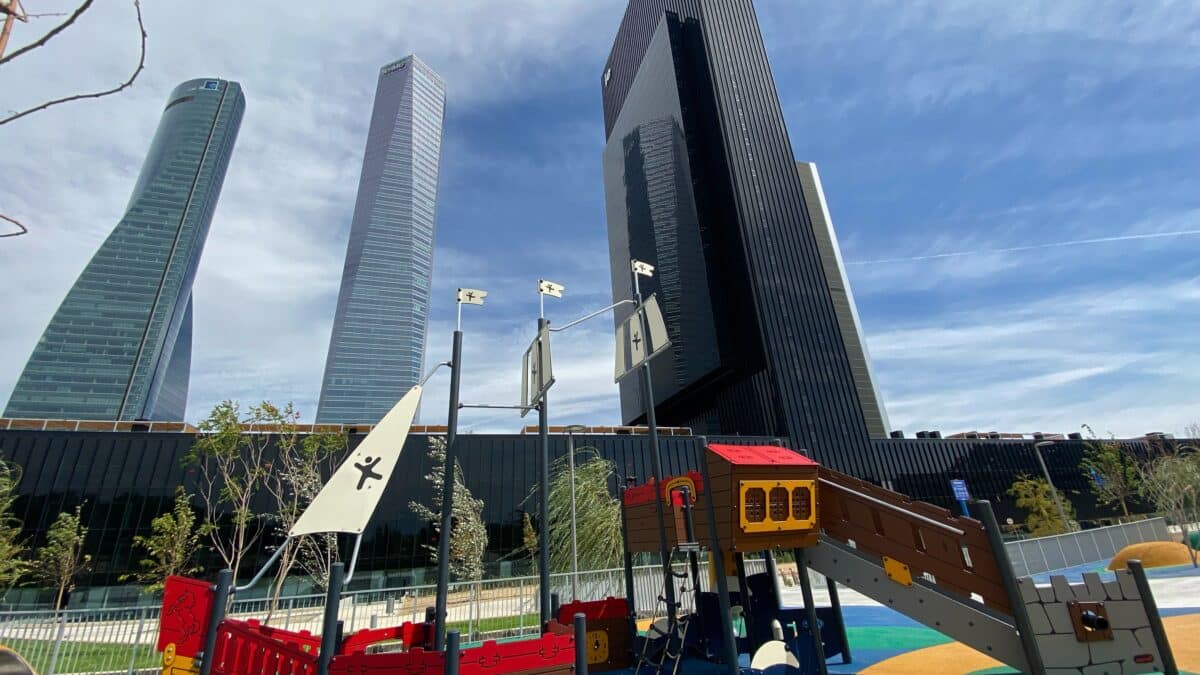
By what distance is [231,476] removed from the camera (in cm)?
3253

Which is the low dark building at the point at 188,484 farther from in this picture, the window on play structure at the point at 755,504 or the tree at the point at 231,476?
the window on play structure at the point at 755,504

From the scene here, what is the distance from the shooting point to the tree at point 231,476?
85.9 feet

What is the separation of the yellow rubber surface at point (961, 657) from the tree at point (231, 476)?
25.0 m

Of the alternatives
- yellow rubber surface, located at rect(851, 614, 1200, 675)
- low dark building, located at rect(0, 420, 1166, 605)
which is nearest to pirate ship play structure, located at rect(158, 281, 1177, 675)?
yellow rubber surface, located at rect(851, 614, 1200, 675)

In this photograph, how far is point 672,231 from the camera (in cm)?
6894

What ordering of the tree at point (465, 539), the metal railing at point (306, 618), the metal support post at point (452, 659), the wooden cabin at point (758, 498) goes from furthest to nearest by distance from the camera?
1. the tree at point (465, 539)
2. the metal railing at point (306, 618)
3. the wooden cabin at point (758, 498)
4. the metal support post at point (452, 659)

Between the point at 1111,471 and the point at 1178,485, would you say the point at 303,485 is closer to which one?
the point at 1178,485

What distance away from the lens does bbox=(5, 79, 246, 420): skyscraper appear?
139 m

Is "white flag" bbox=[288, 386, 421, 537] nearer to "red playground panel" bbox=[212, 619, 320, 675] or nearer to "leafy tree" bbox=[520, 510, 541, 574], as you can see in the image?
"red playground panel" bbox=[212, 619, 320, 675]

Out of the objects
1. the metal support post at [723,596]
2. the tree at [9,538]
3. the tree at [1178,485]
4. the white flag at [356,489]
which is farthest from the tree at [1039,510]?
the tree at [9,538]

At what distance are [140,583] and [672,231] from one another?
60460 mm

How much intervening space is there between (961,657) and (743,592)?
210 inches

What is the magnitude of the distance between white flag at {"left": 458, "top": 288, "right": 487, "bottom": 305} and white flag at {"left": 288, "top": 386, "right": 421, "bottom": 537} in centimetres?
315

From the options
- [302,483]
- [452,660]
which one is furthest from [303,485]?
[452,660]
